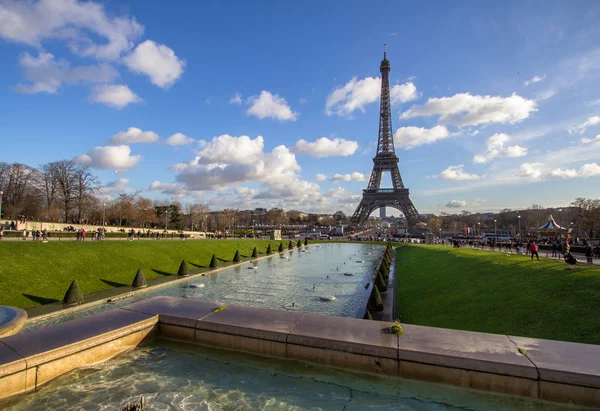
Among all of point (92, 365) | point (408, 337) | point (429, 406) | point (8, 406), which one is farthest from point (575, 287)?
point (8, 406)

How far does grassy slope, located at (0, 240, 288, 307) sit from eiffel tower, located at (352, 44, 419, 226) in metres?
60.2

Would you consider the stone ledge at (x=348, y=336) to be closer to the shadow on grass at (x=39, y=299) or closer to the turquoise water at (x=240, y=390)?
the turquoise water at (x=240, y=390)

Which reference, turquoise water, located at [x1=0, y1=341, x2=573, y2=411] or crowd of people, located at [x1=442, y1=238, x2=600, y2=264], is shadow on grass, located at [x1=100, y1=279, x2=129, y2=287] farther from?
crowd of people, located at [x1=442, y1=238, x2=600, y2=264]

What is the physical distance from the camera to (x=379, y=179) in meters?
82.7

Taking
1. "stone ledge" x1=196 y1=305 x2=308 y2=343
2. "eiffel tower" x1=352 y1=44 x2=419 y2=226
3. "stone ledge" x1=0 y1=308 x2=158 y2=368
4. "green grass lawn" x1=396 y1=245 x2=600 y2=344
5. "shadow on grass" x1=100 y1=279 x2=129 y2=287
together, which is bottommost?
"shadow on grass" x1=100 y1=279 x2=129 y2=287

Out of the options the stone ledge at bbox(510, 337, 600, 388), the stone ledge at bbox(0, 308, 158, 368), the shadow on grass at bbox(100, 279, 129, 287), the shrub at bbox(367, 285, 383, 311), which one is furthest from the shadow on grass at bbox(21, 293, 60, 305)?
the stone ledge at bbox(510, 337, 600, 388)

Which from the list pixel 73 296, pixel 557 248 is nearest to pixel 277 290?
pixel 73 296

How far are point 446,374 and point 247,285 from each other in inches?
638

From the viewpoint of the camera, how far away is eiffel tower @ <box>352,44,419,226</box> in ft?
261

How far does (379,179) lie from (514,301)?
74.0 metres

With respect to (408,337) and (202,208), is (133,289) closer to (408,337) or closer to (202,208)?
(408,337)

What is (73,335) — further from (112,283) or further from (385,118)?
(385,118)

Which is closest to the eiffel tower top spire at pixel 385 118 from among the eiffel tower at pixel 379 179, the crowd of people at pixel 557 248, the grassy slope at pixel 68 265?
the eiffel tower at pixel 379 179

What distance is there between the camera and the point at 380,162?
3231 inches
